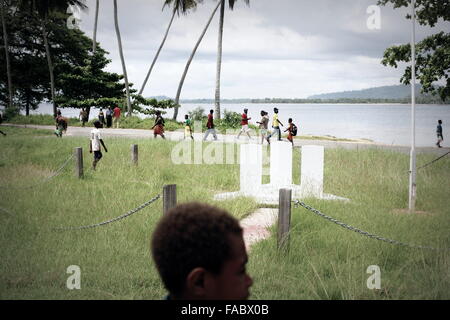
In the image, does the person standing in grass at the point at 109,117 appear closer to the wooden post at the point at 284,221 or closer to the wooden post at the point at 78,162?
the wooden post at the point at 78,162

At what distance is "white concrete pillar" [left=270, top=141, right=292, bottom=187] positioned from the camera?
9.48 metres

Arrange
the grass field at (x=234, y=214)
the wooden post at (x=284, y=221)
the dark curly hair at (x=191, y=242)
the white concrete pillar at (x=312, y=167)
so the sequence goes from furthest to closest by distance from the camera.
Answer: the white concrete pillar at (x=312, y=167) → the wooden post at (x=284, y=221) → the grass field at (x=234, y=214) → the dark curly hair at (x=191, y=242)

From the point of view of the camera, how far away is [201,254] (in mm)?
1639

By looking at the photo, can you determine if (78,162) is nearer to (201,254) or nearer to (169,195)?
(169,195)

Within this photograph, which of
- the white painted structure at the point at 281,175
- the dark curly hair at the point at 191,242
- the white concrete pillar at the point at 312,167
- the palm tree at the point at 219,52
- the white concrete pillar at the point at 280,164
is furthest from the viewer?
the palm tree at the point at 219,52

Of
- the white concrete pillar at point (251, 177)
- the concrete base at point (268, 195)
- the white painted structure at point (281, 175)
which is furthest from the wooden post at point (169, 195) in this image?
the white concrete pillar at point (251, 177)

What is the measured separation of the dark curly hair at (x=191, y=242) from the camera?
164cm

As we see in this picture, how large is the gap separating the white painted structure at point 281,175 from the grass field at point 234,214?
0.79 meters

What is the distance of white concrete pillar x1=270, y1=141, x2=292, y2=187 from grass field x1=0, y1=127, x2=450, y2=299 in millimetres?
1095

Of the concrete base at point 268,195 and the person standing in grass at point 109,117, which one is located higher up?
the person standing in grass at point 109,117

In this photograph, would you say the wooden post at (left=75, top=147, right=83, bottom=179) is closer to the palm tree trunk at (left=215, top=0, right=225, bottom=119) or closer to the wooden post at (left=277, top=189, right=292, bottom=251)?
the wooden post at (left=277, top=189, right=292, bottom=251)

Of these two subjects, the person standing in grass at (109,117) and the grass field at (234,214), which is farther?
the person standing in grass at (109,117)
